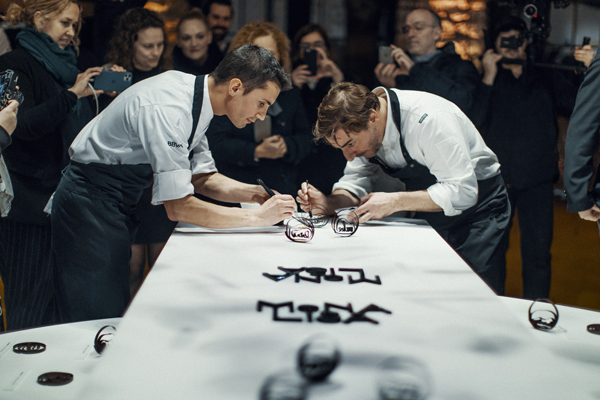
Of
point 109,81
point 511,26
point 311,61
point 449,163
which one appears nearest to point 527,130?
point 511,26

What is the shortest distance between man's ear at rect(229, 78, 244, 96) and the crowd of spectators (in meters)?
0.86

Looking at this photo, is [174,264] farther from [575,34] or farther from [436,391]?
[575,34]

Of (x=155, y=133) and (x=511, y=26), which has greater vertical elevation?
(x=511, y=26)

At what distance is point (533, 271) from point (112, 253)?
2.28 metres

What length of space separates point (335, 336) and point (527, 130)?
7.85 ft

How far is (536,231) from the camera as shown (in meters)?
3.10

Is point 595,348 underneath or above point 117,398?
underneath

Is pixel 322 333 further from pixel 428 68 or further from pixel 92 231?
pixel 428 68

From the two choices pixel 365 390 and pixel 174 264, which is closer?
pixel 365 390

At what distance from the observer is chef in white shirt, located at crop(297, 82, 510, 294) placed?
2.25m

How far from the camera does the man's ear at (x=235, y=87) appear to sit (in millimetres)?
2070

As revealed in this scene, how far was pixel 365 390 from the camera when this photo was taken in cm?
96

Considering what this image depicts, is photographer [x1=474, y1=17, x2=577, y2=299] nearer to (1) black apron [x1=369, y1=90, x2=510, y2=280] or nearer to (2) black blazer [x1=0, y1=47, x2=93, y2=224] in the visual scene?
(1) black apron [x1=369, y1=90, x2=510, y2=280]

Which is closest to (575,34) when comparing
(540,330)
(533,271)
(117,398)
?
(533,271)
